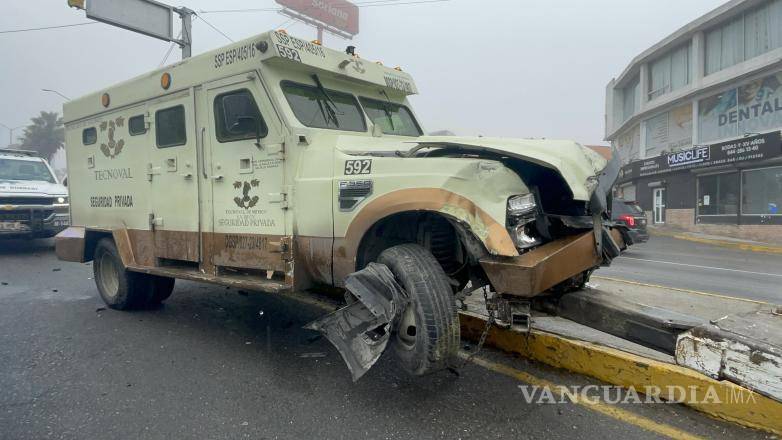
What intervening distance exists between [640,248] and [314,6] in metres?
34.8

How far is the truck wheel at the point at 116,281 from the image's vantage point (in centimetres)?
568

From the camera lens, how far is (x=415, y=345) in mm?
2936

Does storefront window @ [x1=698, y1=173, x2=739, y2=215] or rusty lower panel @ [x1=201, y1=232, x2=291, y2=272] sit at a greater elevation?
storefront window @ [x1=698, y1=173, x2=739, y2=215]

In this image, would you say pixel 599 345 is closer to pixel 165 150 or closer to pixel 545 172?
pixel 545 172

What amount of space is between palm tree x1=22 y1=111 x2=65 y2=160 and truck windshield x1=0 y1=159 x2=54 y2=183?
4977cm

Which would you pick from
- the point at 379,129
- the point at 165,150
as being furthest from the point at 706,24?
the point at 165,150

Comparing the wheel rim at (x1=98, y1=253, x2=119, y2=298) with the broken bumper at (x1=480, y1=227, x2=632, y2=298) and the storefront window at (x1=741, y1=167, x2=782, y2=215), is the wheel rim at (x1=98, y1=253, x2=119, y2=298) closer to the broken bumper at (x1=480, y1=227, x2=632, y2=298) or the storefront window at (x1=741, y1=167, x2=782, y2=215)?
the broken bumper at (x1=480, y1=227, x2=632, y2=298)

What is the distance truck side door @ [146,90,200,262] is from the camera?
188 inches

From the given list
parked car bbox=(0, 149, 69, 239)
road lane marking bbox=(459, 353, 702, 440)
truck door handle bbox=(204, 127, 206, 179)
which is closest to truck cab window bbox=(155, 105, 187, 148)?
truck door handle bbox=(204, 127, 206, 179)

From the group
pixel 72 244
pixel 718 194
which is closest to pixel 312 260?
pixel 72 244

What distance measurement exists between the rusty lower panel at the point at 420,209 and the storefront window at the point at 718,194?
798 inches

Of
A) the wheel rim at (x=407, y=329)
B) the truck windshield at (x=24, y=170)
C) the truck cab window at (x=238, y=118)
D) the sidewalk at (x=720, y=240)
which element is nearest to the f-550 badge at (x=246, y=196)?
the truck cab window at (x=238, y=118)

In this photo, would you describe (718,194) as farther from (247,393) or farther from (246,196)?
(247,393)

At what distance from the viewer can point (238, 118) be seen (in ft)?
13.1
